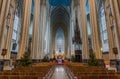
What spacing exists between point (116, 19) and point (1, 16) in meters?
8.81

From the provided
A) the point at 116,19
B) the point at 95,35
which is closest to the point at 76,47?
the point at 95,35

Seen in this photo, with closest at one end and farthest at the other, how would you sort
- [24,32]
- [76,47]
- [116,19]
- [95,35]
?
1. [116,19]
2. [24,32]
3. [95,35]
4. [76,47]

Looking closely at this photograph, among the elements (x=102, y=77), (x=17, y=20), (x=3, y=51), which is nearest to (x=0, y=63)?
Answer: (x=3, y=51)

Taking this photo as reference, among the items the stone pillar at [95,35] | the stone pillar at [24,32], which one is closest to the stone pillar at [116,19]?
the stone pillar at [95,35]

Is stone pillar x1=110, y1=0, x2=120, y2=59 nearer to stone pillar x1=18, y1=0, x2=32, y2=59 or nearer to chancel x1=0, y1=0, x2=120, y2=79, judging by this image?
chancel x1=0, y1=0, x2=120, y2=79

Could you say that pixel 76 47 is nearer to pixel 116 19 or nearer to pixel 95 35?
pixel 95 35

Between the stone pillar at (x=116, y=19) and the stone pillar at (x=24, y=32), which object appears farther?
the stone pillar at (x=24, y=32)

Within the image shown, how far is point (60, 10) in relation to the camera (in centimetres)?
4441

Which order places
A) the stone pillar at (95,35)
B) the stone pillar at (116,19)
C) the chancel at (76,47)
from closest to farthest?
the chancel at (76,47) → the stone pillar at (116,19) → the stone pillar at (95,35)

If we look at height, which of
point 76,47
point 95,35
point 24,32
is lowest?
point 76,47

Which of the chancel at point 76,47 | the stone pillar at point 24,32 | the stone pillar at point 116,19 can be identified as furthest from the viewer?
the stone pillar at point 24,32

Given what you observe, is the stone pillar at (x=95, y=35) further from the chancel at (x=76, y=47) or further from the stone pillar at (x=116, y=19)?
the stone pillar at (x=116, y=19)

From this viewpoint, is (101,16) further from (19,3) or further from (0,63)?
(0,63)

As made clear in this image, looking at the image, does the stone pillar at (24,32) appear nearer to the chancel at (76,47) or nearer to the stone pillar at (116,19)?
the chancel at (76,47)
